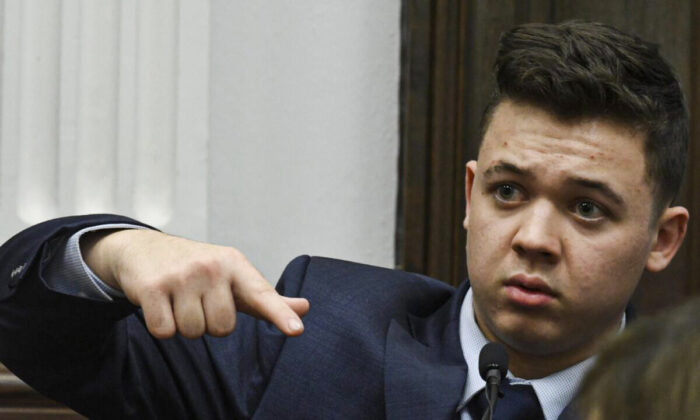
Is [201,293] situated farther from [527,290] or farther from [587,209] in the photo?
[587,209]

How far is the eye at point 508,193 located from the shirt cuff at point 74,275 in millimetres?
567

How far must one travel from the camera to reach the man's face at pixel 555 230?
57.5 inches

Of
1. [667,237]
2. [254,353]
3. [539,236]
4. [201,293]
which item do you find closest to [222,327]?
[201,293]

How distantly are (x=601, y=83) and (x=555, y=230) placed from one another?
222 millimetres

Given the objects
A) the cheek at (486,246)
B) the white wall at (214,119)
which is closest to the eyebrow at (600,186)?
the cheek at (486,246)

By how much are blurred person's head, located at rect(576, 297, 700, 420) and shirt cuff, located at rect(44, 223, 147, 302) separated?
2.33ft

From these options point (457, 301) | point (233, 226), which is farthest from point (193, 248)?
point (233, 226)

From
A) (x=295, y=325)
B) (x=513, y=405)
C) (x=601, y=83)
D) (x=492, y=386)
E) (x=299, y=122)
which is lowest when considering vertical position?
(x=513, y=405)

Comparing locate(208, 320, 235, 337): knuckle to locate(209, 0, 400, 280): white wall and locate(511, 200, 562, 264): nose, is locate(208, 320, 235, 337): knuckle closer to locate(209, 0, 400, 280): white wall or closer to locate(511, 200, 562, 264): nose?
locate(511, 200, 562, 264): nose

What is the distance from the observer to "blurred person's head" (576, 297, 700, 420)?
0.59 metres

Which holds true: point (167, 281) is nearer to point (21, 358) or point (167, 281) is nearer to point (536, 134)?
point (21, 358)

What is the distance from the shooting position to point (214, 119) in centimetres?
194

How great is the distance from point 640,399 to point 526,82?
993 millimetres

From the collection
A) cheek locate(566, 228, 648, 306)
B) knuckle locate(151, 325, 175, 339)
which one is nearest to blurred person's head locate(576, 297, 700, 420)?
knuckle locate(151, 325, 175, 339)
